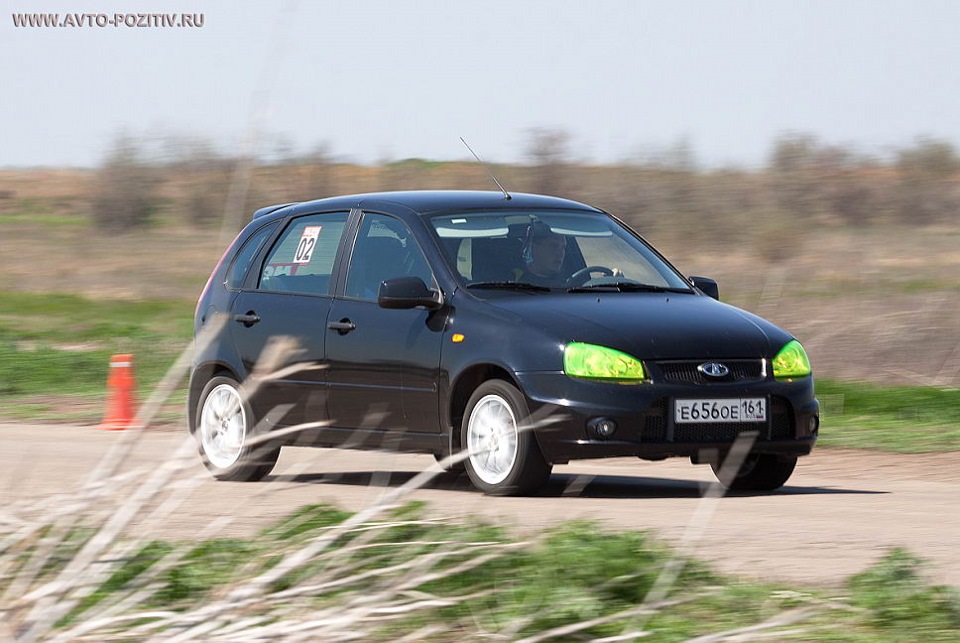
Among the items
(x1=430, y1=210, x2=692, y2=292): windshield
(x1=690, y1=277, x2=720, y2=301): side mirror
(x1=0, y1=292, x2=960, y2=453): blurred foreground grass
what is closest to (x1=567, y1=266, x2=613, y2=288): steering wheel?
(x1=430, y1=210, x2=692, y2=292): windshield

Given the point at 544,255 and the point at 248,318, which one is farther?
the point at 248,318

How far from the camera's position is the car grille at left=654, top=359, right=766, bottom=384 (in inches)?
383

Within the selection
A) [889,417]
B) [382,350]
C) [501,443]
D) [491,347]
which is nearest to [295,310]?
[382,350]

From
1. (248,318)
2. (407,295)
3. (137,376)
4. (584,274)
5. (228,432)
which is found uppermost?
(584,274)

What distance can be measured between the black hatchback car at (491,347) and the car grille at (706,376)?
0.4 inches

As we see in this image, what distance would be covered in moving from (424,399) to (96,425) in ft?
21.8

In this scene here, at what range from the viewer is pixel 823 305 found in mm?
27828

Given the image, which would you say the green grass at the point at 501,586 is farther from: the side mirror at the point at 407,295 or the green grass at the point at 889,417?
the green grass at the point at 889,417

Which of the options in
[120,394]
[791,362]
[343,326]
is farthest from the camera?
[120,394]

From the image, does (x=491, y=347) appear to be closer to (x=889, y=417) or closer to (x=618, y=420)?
(x=618, y=420)

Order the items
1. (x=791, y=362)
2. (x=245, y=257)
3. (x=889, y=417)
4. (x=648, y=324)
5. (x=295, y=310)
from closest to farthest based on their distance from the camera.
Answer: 1. (x=648, y=324)
2. (x=791, y=362)
3. (x=295, y=310)
4. (x=245, y=257)
5. (x=889, y=417)

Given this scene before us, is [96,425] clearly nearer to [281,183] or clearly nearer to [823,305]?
[823,305]

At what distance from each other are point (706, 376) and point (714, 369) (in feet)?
0.18

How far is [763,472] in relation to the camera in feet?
34.8
